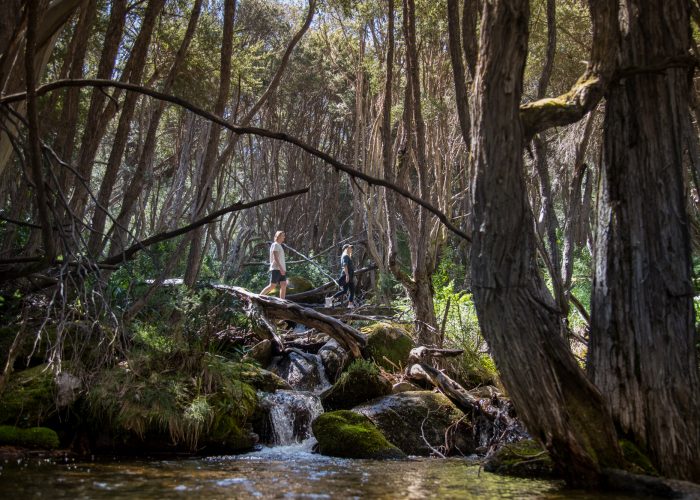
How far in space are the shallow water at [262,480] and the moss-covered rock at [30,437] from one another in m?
0.68

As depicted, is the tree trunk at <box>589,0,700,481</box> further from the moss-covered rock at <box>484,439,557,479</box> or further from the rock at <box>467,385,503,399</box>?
the rock at <box>467,385,503,399</box>

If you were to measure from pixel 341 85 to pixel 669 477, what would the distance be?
69.4ft

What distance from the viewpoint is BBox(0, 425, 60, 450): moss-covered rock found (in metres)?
7.38

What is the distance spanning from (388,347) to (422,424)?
2391 mm

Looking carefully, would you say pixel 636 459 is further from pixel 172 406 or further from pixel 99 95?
pixel 99 95

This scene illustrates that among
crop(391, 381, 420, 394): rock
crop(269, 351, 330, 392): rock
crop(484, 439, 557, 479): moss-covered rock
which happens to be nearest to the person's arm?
crop(269, 351, 330, 392): rock

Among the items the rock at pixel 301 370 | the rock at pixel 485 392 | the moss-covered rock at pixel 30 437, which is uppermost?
the rock at pixel 301 370

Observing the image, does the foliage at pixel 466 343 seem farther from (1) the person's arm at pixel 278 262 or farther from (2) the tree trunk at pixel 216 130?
(2) the tree trunk at pixel 216 130

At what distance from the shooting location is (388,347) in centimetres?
1130

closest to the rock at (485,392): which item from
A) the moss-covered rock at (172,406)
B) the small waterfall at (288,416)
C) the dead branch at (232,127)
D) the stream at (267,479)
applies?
the stream at (267,479)

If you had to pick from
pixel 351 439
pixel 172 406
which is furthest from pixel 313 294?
pixel 172 406

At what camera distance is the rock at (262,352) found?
38.1 ft

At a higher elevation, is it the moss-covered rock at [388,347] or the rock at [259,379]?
the moss-covered rock at [388,347]

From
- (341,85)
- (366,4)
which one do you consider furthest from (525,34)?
(341,85)
